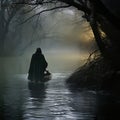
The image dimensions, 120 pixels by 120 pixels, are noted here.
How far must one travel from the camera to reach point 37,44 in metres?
72.1

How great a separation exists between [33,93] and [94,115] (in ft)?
21.8

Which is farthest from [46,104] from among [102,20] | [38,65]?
[38,65]

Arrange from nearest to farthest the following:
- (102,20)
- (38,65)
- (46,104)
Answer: (46,104), (102,20), (38,65)

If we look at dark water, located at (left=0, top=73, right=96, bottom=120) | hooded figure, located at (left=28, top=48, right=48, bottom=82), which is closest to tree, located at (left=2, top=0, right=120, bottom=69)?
dark water, located at (left=0, top=73, right=96, bottom=120)

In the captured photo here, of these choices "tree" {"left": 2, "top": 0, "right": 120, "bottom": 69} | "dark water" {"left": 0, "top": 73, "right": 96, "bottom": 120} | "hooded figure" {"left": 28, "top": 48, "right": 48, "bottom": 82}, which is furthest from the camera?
"hooded figure" {"left": 28, "top": 48, "right": 48, "bottom": 82}

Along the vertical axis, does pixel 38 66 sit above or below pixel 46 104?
above

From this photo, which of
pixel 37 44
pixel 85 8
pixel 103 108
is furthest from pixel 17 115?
pixel 37 44

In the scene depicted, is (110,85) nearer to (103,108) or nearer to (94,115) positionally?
(103,108)

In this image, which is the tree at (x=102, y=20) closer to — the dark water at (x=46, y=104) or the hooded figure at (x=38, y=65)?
the dark water at (x=46, y=104)

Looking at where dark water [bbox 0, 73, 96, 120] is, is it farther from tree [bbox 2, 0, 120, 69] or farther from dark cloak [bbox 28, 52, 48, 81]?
dark cloak [bbox 28, 52, 48, 81]

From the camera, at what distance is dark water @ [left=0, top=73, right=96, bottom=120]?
13.1 metres

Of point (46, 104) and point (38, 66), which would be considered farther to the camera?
point (38, 66)

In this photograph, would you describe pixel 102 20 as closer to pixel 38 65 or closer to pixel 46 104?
pixel 38 65

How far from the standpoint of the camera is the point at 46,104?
51.8 ft
